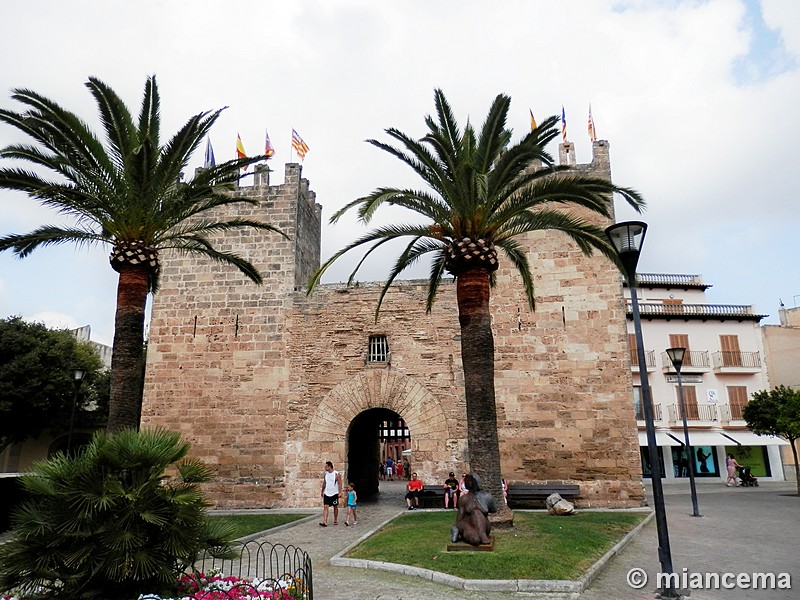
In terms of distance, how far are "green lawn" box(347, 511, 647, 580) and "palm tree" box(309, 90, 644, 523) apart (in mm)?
1322

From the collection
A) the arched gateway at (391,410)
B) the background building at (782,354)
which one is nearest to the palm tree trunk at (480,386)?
the arched gateway at (391,410)

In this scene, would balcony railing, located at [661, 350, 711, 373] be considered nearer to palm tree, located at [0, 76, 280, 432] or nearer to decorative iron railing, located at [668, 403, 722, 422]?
decorative iron railing, located at [668, 403, 722, 422]

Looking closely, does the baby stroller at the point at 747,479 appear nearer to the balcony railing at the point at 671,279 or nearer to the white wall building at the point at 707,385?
the white wall building at the point at 707,385

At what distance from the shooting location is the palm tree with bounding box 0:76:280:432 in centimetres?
1035

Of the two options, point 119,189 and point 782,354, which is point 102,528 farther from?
point 782,354

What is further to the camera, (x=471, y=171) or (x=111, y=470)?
(x=471, y=171)

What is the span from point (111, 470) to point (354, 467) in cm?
1224

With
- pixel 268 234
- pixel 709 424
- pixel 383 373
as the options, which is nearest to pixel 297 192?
pixel 268 234

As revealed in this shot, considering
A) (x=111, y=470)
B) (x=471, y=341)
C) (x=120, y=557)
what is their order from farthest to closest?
(x=471, y=341) → (x=111, y=470) → (x=120, y=557)

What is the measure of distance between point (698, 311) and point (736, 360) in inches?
119

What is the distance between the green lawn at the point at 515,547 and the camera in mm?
7019

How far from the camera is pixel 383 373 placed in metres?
15.4

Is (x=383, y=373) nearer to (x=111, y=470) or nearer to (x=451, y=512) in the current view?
(x=451, y=512)

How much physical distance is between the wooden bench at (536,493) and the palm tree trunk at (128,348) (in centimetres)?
859
